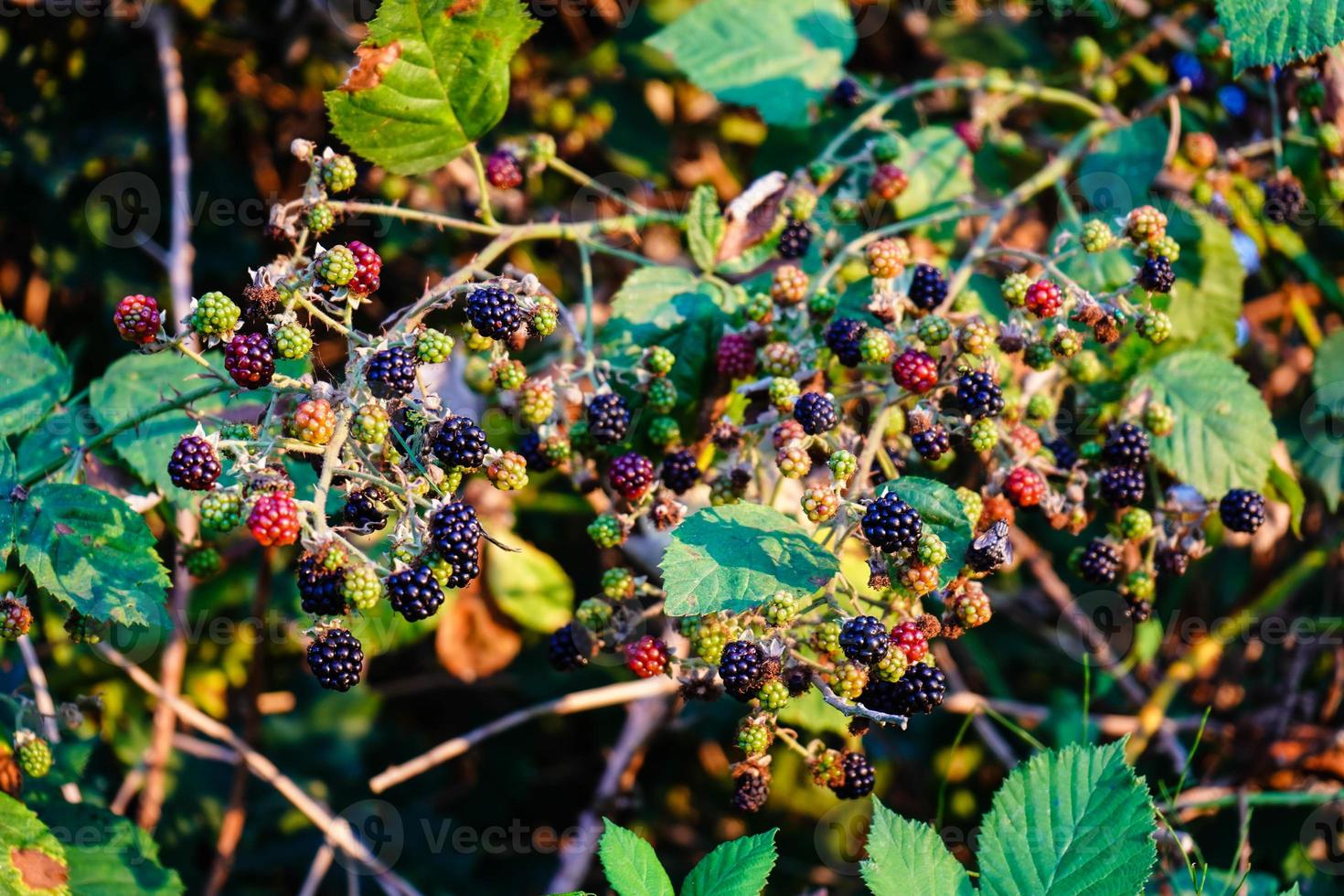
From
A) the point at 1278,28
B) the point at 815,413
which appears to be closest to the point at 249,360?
the point at 815,413

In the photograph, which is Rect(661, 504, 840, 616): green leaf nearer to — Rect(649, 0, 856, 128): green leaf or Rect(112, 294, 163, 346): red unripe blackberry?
Rect(112, 294, 163, 346): red unripe blackberry

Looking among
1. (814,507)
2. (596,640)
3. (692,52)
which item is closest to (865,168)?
(692,52)

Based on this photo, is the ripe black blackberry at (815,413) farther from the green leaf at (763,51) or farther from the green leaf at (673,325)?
the green leaf at (763,51)

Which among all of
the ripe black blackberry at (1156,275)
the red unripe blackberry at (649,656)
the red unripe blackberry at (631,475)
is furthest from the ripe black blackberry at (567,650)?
the ripe black blackberry at (1156,275)

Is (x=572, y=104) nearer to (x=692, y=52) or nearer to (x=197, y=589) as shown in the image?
(x=692, y=52)

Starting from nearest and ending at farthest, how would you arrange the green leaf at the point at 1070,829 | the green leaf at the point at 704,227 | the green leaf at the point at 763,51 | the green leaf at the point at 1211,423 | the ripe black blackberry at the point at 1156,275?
1. the green leaf at the point at 1070,829
2. the ripe black blackberry at the point at 1156,275
3. the green leaf at the point at 1211,423
4. the green leaf at the point at 704,227
5. the green leaf at the point at 763,51
